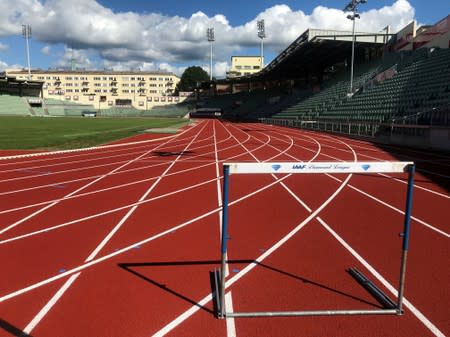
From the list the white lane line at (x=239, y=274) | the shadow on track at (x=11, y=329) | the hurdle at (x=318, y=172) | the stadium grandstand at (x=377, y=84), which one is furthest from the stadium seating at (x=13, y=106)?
the hurdle at (x=318, y=172)

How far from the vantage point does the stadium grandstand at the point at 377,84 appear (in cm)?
1964

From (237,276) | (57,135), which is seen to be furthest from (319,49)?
(237,276)

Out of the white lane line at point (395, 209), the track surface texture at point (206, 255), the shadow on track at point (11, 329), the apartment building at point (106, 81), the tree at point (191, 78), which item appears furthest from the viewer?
the tree at point (191, 78)

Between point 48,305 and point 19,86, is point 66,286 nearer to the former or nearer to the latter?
point 48,305

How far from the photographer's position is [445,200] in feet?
26.2

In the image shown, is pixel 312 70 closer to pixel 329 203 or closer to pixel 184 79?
pixel 329 203

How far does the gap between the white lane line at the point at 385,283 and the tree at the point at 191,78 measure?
118969mm

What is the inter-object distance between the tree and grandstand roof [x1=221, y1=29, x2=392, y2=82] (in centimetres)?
6597

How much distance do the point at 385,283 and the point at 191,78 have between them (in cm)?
12844

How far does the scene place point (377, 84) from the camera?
105 ft

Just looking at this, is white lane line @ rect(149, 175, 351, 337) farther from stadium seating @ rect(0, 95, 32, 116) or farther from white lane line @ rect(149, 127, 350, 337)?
stadium seating @ rect(0, 95, 32, 116)

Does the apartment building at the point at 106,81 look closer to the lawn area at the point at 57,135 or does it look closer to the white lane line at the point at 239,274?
the lawn area at the point at 57,135

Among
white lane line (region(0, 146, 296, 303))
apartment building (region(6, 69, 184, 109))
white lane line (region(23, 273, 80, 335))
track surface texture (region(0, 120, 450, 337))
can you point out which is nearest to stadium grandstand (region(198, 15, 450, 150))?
track surface texture (region(0, 120, 450, 337))

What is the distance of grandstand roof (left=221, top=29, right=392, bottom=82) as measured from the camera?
39.3m
